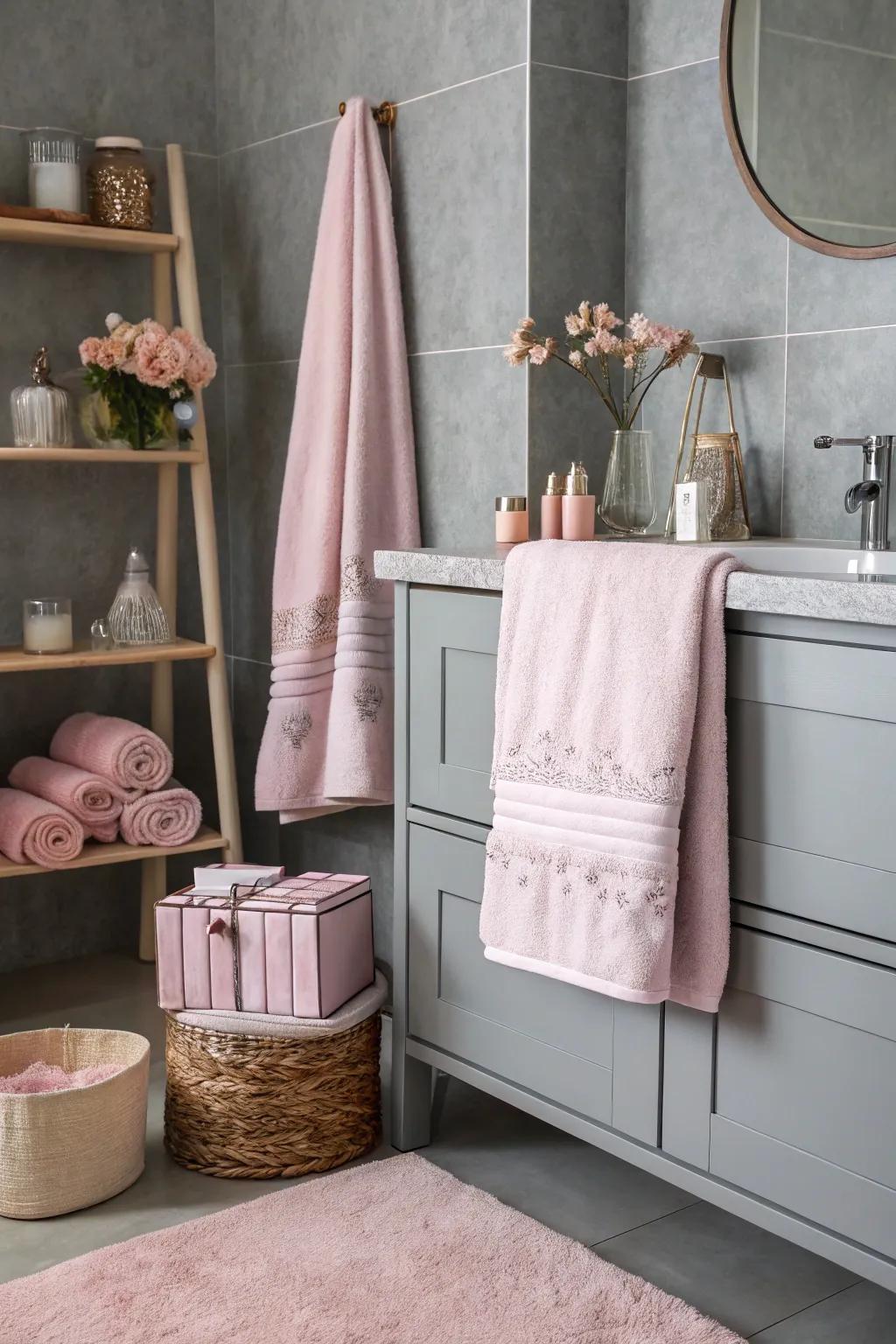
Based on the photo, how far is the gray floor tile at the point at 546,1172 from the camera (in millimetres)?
1882

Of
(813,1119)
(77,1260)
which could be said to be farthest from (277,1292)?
(813,1119)

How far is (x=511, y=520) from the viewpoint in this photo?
2.04m

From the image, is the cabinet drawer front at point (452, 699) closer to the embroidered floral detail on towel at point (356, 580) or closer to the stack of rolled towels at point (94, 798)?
the embroidered floral detail on towel at point (356, 580)

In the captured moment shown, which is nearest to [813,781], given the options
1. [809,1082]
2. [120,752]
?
[809,1082]

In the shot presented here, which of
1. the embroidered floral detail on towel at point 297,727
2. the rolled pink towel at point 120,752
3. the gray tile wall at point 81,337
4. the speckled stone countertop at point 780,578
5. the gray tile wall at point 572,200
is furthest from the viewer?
the gray tile wall at point 81,337

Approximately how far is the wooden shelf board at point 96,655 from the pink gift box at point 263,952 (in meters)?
0.67

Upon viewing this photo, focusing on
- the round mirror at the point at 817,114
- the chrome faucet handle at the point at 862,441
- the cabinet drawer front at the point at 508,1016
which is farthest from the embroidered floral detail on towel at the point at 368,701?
the round mirror at the point at 817,114

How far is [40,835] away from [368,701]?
637 mm

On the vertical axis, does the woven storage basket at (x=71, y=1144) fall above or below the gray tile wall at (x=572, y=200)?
below

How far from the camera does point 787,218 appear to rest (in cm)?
200

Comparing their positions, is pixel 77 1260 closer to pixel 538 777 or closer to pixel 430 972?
pixel 430 972

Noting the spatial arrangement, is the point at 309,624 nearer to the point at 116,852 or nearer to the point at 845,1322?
the point at 116,852

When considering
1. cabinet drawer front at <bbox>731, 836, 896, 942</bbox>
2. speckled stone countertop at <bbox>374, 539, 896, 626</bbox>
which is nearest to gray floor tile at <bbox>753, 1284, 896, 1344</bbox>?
cabinet drawer front at <bbox>731, 836, 896, 942</bbox>

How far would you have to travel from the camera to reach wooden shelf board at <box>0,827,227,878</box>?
2.49 meters
